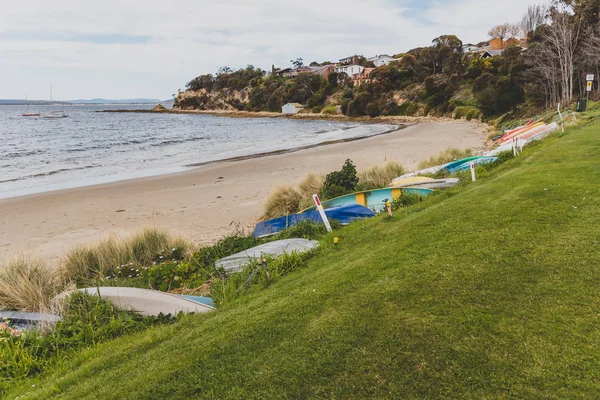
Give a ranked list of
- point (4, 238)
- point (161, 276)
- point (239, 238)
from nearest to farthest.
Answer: point (161, 276)
point (239, 238)
point (4, 238)

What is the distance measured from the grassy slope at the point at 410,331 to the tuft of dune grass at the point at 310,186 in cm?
779

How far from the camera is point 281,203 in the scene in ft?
40.6

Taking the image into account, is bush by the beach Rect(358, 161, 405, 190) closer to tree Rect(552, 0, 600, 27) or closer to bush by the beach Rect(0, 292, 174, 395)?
bush by the beach Rect(0, 292, 174, 395)

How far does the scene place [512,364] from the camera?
8.98ft

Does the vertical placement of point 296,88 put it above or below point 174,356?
above

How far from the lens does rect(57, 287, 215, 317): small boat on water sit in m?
5.27

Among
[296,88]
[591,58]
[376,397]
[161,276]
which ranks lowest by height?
[161,276]

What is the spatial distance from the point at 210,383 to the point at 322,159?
21.7m

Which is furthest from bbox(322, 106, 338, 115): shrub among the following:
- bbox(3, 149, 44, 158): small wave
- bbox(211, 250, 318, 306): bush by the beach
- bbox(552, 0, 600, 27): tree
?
bbox(211, 250, 318, 306): bush by the beach

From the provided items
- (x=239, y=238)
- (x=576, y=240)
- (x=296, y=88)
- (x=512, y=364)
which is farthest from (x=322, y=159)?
(x=296, y=88)

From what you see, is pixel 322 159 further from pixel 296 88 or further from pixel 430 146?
pixel 296 88

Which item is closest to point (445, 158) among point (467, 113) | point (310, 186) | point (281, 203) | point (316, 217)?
point (310, 186)

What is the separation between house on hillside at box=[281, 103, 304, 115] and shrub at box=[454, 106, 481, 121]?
42.4m

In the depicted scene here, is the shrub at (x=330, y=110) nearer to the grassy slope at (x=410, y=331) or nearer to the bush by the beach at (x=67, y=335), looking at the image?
the bush by the beach at (x=67, y=335)
